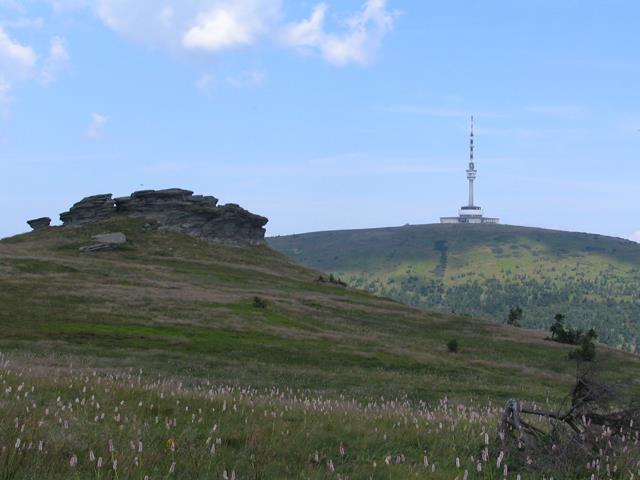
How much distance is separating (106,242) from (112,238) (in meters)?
2.98

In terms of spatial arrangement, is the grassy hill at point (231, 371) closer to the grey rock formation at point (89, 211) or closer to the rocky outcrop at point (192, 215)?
the rocky outcrop at point (192, 215)

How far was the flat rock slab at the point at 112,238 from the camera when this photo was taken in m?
123

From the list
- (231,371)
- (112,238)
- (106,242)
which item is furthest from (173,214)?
(231,371)

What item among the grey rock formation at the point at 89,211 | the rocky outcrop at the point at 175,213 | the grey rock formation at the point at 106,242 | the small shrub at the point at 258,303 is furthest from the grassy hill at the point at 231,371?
the grey rock formation at the point at 89,211

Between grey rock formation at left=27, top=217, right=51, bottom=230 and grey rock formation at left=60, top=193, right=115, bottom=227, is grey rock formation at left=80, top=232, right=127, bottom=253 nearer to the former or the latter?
grey rock formation at left=60, top=193, right=115, bottom=227

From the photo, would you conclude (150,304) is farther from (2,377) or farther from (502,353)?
(2,377)

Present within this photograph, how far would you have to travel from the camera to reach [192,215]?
148 m

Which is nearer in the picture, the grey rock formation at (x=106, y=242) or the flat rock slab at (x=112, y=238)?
the grey rock formation at (x=106, y=242)

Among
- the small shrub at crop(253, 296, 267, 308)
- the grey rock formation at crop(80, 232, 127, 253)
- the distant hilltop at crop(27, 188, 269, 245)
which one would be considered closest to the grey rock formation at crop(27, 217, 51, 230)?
the distant hilltop at crop(27, 188, 269, 245)

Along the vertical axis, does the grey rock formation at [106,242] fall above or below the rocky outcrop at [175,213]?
below

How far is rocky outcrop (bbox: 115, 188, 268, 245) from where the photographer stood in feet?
478

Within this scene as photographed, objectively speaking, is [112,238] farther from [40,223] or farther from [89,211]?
[40,223]

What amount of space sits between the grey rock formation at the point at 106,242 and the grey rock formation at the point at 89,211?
16.7m

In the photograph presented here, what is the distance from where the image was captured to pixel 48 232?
13675 centimetres
